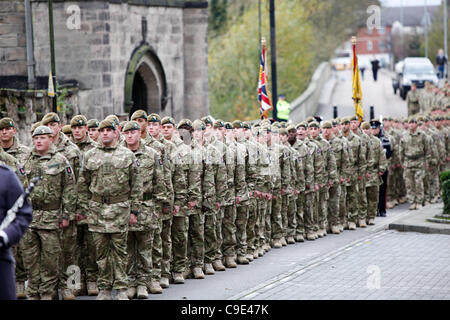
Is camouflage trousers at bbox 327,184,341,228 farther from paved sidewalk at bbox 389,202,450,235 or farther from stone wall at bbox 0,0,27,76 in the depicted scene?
stone wall at bbox 0,0,27,76

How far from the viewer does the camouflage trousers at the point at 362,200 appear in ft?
62.3

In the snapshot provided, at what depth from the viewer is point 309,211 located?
56.6 feet

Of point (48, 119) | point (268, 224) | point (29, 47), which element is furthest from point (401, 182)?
point (48, 119)

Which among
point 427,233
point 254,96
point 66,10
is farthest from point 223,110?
point 427,233

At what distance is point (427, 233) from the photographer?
701 inches

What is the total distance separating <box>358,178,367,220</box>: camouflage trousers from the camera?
1898 centimetres

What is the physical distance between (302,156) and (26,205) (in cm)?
952

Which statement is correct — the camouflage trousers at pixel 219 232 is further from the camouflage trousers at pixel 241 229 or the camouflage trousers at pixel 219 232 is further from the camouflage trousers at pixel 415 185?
the camouflage trousers at pixel 415 185

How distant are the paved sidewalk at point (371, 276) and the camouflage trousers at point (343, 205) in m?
1.97

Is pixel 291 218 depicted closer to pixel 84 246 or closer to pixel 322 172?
pixel 322 172

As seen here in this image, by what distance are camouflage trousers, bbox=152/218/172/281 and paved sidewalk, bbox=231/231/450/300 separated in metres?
1.24

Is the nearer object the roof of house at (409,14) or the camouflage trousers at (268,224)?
the camouflage trousers at (268,224)

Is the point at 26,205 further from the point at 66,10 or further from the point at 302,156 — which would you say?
the point at 66,10

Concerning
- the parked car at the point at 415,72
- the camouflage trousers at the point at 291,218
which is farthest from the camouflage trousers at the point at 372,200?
the parked car at the point at 415,72
